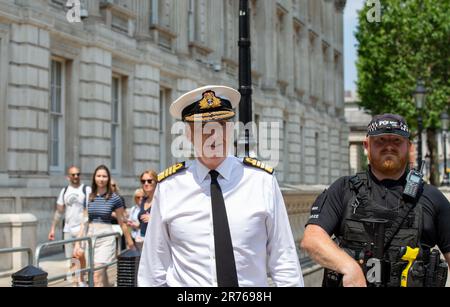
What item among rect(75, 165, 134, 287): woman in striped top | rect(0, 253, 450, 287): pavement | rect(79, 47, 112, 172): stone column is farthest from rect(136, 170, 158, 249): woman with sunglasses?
rect(79, 47, 112, 172): stone column

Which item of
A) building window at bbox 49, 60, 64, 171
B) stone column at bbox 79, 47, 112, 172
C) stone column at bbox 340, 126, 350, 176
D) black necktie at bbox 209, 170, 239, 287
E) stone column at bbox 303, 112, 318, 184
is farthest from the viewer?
stone column at bbox 340, 126, 350, 176

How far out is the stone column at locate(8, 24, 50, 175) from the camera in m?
16.5

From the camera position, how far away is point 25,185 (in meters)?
16.7

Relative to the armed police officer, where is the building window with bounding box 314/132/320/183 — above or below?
above

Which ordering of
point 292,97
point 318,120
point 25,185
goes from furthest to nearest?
1. point 318,120
2. point 292,97
3. point 25,185

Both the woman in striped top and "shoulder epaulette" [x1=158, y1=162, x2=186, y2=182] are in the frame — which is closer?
"shoulder epaulette" [x1=158, y1=162, x2=186, y2=182]

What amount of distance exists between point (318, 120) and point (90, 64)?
25.1 m

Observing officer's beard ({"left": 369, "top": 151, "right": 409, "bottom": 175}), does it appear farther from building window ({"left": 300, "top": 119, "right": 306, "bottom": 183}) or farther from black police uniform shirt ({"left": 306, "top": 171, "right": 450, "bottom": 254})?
building window ({"left": 300, "top": 119, "right": 306, "bottom": 183})

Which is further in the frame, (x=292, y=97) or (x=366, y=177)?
(x=292, y=97)

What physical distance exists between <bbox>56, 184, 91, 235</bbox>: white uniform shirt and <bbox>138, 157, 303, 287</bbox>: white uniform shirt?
380 inches
